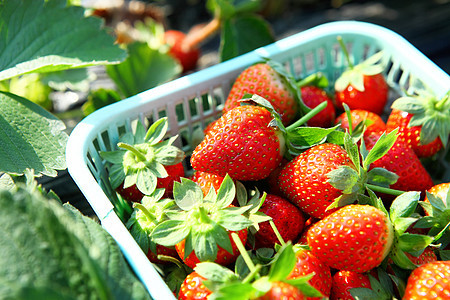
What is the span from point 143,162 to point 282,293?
323 mm

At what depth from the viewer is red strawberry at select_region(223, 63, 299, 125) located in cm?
82

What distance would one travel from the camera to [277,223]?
72 cm

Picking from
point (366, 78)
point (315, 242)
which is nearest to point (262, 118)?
point (315, 242)

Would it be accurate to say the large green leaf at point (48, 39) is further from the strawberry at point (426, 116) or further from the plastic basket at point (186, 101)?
the strawberry at point (426, 116)

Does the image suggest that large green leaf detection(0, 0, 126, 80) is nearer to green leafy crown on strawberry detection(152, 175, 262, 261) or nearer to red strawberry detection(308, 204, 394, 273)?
green leafy crown on strawberry detection(152, 175, 262, 261)

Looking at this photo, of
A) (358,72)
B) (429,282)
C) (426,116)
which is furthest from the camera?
(358,72)

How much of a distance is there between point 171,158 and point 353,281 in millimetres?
341

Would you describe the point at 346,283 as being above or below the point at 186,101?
below

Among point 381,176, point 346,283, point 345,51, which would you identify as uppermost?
point 345,51

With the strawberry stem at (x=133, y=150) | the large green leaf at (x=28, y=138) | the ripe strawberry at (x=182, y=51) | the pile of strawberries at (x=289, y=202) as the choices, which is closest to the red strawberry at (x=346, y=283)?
the pile of strawberries at (x=289, y=202)

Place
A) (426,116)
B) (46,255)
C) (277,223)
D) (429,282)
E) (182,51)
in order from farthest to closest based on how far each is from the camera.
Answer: (182,51) → (426,116) → (277,223) → (429,282) → (46,255)

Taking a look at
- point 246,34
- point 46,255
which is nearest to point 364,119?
point 246,34

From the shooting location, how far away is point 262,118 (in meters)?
0.74

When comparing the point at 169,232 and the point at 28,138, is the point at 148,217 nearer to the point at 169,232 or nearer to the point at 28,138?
the point at 169,232
